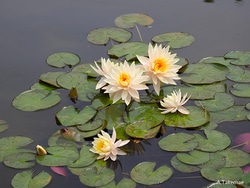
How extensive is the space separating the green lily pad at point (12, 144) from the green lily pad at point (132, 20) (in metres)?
1.00

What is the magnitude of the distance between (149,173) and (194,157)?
0.62 ft

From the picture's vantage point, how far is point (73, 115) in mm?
2279

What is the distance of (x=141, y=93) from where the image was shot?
7.93ft

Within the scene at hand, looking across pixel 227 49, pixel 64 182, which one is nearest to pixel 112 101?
pixel 64 182

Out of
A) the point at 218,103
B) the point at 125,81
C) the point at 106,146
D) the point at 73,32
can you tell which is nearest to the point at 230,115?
the point at 218,103

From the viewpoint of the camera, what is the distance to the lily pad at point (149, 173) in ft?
6.40

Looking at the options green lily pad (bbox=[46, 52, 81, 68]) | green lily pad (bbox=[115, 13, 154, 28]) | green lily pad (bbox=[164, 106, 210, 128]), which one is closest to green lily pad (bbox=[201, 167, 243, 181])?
green lily pad (bbox=[164, 106, 210, 128])

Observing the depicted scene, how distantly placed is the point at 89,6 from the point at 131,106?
3.22ft

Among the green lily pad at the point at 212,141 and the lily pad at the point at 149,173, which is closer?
the lily pad at the point at 149,173

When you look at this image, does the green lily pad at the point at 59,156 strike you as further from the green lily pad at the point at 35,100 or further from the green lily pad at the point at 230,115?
the green lily pad at the point at 230,115

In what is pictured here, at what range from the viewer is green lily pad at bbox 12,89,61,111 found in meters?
2.35

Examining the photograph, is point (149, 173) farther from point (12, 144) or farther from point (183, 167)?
point (12, 144)

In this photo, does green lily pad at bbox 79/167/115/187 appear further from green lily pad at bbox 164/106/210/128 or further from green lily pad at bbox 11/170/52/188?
green lily pad at bbox 164/106/210/128

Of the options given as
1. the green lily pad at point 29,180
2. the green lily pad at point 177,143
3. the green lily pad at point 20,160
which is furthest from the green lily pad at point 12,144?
the green lily pad at point 177,143
